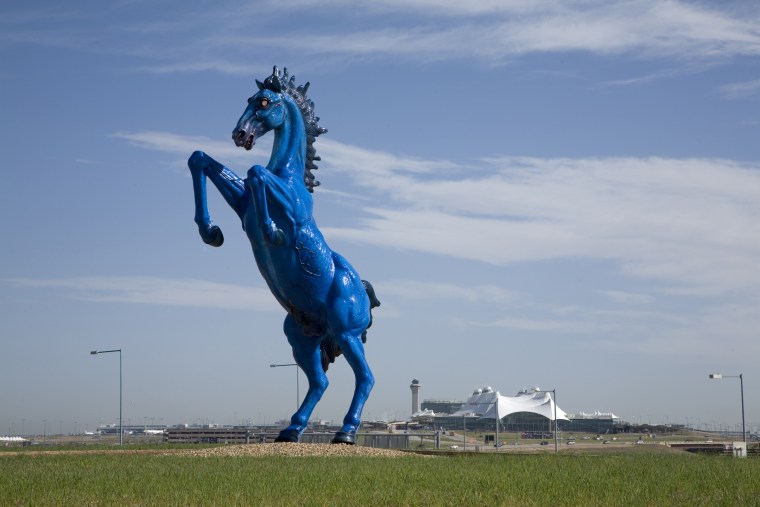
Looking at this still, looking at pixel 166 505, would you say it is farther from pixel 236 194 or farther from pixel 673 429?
pixel 673 429

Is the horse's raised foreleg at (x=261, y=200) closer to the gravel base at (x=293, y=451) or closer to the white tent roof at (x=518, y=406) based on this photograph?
the gravel base at (x=293, y=451)

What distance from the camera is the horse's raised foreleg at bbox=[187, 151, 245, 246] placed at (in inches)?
917

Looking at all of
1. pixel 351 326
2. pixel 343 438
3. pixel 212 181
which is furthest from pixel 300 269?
pixel 343 438

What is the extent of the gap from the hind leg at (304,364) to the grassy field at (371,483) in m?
6.62

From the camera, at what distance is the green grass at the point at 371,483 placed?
1267cm

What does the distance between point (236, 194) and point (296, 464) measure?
297 inches

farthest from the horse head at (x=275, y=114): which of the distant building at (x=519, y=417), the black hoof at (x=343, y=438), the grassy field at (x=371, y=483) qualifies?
the distant building at (x=519, y=417)

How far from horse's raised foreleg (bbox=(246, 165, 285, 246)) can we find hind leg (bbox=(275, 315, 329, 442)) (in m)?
3.42

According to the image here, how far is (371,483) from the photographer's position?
14.3 meters

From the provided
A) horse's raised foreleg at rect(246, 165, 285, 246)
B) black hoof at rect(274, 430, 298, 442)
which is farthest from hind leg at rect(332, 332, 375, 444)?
horse's raised foreleg at rect(246, 165, 285, 246)

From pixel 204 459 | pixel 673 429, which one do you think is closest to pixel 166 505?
pixel 204 459

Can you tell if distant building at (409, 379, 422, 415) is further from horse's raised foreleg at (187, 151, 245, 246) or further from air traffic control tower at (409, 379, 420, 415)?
horse's raised foreleg at (187, 151, 245, 246)

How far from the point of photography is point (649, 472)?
54.4 ft

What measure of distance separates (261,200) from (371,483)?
9475 millimetres
